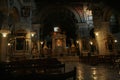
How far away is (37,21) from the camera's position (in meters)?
33.3

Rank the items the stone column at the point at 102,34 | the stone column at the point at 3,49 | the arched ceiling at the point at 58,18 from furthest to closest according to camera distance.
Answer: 1. the arched ceiling at the point at 58,18
2. the stone column at the point at 102,34
3. the stone column at the point at 3,49

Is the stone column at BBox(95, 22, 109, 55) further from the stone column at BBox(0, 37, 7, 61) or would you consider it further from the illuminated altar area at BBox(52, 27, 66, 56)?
the illuminated altar area at BBox(52, 27, 66, 56)

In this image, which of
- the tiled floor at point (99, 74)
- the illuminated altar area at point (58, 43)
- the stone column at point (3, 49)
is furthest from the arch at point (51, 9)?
the tiled floor at point (99, 74)

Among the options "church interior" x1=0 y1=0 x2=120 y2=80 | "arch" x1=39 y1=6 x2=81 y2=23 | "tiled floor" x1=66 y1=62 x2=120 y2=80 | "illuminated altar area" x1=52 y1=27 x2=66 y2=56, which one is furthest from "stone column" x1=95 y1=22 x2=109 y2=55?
"illuminated altar area" x1=52 y1=27 x2=66 y2=56

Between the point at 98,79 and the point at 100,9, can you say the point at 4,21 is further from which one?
the point at 100,9

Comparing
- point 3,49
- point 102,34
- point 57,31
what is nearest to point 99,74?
point 3,49

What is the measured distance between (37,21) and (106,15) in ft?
52.8

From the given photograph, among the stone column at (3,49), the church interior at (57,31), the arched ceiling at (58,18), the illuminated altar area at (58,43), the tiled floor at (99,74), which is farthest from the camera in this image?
the illuminated altar area at (58,43)

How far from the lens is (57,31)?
123ft

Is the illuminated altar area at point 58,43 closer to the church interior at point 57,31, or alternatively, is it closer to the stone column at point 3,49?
the church interior at point 57,31

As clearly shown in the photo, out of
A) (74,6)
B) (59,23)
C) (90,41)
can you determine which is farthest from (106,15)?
(59,23)

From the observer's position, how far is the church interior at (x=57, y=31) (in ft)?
50.6

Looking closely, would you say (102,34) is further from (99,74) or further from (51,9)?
(51,9)

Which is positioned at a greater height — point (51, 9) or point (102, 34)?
point (51, 9)
